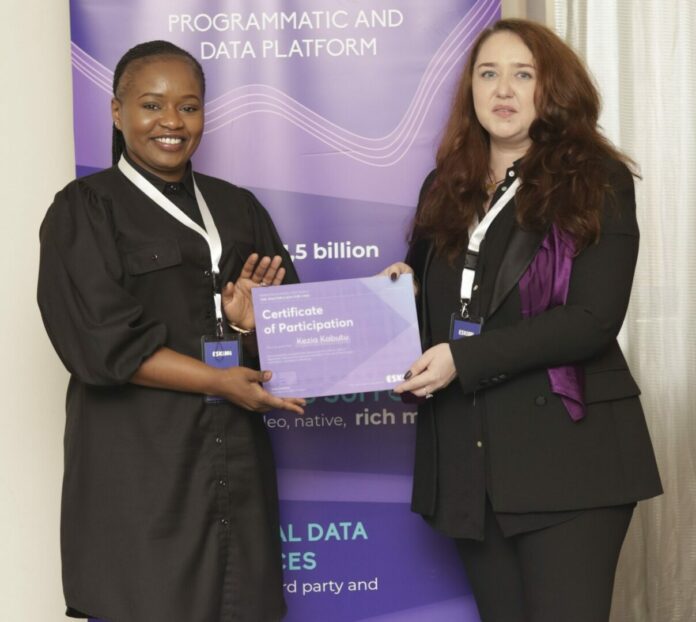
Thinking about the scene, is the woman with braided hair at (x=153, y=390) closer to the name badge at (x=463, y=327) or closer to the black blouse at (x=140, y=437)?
the black blouse at (x=140, y=437)

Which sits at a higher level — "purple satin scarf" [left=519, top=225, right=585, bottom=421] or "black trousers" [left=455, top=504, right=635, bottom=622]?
"purple satin scarf" [left=519, top=225, right=585, bottom=421]

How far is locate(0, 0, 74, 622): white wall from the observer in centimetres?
304

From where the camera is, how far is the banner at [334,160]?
9.13ft

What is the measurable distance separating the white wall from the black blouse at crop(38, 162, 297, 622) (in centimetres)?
90

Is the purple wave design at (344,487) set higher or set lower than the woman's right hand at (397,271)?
lower

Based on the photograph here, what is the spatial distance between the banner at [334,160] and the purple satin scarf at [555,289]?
77cm

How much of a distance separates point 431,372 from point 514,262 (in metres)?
0.32

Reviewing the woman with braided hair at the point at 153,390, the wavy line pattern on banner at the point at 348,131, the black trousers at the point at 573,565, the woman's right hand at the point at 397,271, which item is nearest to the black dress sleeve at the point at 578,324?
the woman's right hand at the point at 397,271

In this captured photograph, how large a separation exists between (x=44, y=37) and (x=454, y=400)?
186 centimetres

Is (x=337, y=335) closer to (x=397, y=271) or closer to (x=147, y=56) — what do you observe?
(x=397, y=271)

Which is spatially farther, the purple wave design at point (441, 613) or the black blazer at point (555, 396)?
the purple wave design at point (441, 613)

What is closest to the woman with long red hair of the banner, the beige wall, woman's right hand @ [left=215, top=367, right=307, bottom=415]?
woman's right hand @ [left=215, top=367, right=307, bottom=415]

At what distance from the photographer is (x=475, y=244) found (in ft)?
7.26

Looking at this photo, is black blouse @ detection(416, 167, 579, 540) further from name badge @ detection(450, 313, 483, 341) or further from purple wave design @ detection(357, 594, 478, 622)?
purple wave design @ detection(357, 594, 478, 622)
